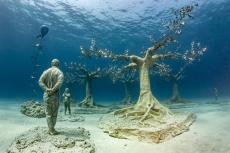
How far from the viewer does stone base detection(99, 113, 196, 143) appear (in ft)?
30.8

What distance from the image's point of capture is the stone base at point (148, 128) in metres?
9.40

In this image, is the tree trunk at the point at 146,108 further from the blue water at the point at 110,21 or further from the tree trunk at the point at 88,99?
the blue water at the point at 110,21

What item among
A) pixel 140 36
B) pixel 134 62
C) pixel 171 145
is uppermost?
pixel 140 36

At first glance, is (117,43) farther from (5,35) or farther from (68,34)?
(5,35)

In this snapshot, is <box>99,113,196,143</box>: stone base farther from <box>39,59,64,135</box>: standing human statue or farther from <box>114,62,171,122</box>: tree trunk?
<box>39,59,64,135</box>: standing human statue

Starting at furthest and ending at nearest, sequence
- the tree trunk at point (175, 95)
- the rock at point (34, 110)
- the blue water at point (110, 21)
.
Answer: the blue water at point (110, 21) < the tree trunk at point (175, 95) < the rock at point (34, 110)

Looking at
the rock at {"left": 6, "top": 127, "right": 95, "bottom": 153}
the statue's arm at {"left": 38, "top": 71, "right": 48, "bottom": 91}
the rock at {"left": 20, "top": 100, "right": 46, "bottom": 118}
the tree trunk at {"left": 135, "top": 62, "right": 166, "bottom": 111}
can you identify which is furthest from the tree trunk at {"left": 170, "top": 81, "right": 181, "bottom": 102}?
the statue's arm at {"left": 38, "top": 71, "right": 48, "bottom": 91}

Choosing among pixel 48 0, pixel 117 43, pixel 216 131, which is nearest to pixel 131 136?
pixel 216 131

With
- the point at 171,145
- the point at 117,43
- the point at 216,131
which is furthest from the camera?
the point at 117,43

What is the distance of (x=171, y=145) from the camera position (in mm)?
8789

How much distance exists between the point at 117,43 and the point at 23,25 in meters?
21.2

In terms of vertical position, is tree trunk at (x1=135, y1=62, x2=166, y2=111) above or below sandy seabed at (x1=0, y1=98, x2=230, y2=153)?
above

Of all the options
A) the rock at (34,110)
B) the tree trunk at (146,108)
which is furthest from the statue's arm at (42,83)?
the rock at (34,110)

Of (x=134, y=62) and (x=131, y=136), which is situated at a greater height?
(x=134, y=62)
